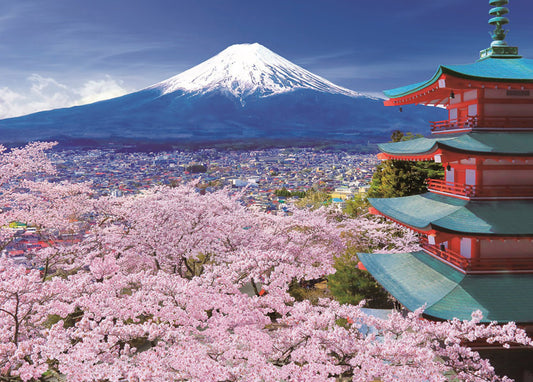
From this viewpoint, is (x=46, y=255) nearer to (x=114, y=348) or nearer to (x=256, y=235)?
(x=256, y=235)

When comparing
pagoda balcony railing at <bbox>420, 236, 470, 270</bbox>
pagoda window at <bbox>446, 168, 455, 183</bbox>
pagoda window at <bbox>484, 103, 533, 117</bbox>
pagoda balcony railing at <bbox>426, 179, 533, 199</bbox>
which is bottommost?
pagoda balcony railing at <bbox>420, 236, 470, 270</bbox>

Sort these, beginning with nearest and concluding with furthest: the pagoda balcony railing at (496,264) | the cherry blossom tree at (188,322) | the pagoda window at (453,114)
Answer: the cherry blossom tree at (188,322)
the pagoda balcony railing at (496,264)
the pagoda window at (453,114)

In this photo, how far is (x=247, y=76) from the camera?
174250 millimetres

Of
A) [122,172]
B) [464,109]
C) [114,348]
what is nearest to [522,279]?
[464,109]

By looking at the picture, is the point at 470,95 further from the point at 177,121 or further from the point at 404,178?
the point at 177,121

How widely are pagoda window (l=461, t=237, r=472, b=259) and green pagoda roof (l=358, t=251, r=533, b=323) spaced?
1.59 ft

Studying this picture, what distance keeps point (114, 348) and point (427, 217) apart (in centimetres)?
787

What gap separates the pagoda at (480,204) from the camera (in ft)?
27.5

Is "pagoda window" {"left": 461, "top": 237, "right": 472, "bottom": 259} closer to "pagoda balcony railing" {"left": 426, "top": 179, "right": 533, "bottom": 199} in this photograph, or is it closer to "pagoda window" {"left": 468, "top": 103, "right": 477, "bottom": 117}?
"pagoda balcony railing" {"left": 426, "top": 179, "right": 533, "bottom": 199}

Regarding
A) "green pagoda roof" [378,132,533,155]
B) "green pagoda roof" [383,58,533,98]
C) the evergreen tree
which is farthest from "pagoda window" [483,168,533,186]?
the evergreen tree

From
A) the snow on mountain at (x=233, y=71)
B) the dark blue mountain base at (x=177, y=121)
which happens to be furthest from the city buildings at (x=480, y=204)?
the snow on mountain at (x=233, y=71)

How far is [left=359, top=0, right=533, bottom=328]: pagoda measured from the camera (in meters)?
8.38

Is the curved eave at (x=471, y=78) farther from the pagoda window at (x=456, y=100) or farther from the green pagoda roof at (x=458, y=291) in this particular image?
the green pagoda roof at (x=458, y=291)

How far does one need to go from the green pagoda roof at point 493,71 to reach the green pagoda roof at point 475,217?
2920mm
